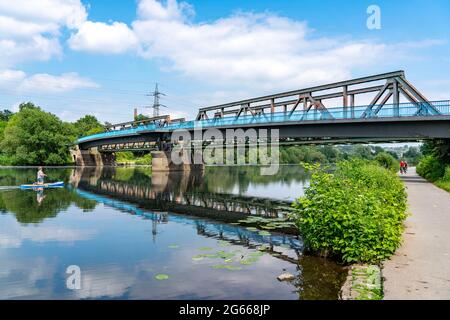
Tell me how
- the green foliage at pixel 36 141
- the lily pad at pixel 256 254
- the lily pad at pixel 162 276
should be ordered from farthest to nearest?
the green foliage at pixel 36 141, the lily pad at pixel 256 254, the lily pad at pixel 162 276

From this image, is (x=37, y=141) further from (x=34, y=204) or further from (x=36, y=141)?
(x=34, y=204)

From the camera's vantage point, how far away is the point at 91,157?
3698 inches

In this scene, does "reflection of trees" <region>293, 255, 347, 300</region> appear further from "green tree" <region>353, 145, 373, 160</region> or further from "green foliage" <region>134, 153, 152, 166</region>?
"green foliage" <region>134, 153, 152, 166</region>

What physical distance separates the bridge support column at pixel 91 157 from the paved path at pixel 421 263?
Result: 88.2 meters

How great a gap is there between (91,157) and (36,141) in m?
15.8

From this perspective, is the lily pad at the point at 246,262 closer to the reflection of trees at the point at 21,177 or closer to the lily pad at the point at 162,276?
the lily pad at the point at 162,276

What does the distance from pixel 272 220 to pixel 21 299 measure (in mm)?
11712

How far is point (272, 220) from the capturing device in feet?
57.4

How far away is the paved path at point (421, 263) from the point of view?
22.3ft

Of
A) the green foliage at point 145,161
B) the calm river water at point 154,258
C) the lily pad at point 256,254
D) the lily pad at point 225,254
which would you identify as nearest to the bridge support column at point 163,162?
the calm river water at point 154,258

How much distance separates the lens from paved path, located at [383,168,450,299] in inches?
268

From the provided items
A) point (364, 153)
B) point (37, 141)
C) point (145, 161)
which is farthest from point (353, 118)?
point (364, 153)
